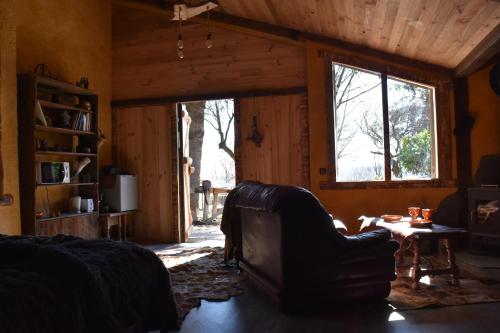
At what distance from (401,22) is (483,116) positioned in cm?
183

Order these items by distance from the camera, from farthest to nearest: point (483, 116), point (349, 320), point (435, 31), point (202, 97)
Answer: point (202, 97)
point (483, 116)
point (435, 31)
point (349, 320)

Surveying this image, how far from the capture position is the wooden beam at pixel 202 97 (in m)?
5.87

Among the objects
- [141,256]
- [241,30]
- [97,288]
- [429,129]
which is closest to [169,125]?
[241,30]

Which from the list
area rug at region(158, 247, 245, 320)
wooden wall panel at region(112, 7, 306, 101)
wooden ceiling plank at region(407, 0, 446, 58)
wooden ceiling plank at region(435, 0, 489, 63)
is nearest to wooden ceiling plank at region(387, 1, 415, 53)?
wooden ceiling plank at region(407, 0, 446, 58)

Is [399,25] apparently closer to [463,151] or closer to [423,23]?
[423,23]

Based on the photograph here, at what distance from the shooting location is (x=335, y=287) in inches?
121

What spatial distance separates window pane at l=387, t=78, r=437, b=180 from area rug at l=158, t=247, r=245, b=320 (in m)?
2.79

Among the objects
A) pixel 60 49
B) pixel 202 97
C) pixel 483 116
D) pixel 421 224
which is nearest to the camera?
pixel 421 224

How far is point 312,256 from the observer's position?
2.97m

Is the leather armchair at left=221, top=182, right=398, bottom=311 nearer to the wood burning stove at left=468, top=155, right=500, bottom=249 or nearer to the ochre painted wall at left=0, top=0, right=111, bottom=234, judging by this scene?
the wood burning stove at left=468, top=155, right=500, bottom=249

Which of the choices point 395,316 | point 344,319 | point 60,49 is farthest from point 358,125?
point 60,49

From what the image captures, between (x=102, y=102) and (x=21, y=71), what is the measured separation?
164 centimetres

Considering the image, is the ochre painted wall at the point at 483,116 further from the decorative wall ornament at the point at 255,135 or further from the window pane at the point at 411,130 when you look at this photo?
the decorative wall ornament at the point at 255,135

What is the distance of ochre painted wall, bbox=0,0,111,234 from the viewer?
4246 millimetres
